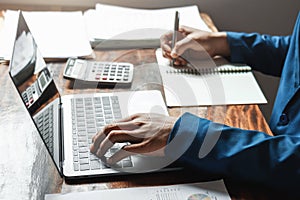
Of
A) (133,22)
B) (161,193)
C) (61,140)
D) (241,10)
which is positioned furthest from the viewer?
(241,10)

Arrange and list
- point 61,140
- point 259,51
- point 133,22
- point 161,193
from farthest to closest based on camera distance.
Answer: point 133,22 < point 259,51 < point 61,140 < point 161,193

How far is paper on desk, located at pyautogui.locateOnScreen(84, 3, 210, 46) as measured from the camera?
1.27 m

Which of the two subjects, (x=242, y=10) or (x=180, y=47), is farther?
(x=242, y=10)

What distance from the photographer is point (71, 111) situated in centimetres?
95

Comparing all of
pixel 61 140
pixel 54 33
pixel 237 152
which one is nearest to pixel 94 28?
pixel 54 33

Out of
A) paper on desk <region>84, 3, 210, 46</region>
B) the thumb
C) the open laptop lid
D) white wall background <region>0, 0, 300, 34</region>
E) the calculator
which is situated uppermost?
the open laptop lid

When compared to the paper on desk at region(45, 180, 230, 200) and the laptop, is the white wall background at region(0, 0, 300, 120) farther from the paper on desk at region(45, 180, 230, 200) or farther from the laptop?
the paper on desk at region(45, 180, 230, 200)

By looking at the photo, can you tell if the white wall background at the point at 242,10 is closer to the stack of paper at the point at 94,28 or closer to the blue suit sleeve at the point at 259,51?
the stack of paper at the point at 94,28

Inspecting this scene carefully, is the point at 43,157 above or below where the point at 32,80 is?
below

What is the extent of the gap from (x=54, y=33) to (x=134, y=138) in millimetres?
593

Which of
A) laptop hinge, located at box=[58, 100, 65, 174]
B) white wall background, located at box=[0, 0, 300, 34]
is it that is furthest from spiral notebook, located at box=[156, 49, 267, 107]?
white wall background, located at box=[0, 0, 300, 34]

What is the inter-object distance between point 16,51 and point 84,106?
0.25 m

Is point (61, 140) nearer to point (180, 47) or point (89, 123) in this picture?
point (89, 123)

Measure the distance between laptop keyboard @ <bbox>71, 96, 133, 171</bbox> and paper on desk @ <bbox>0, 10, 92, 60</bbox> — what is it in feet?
0.76
